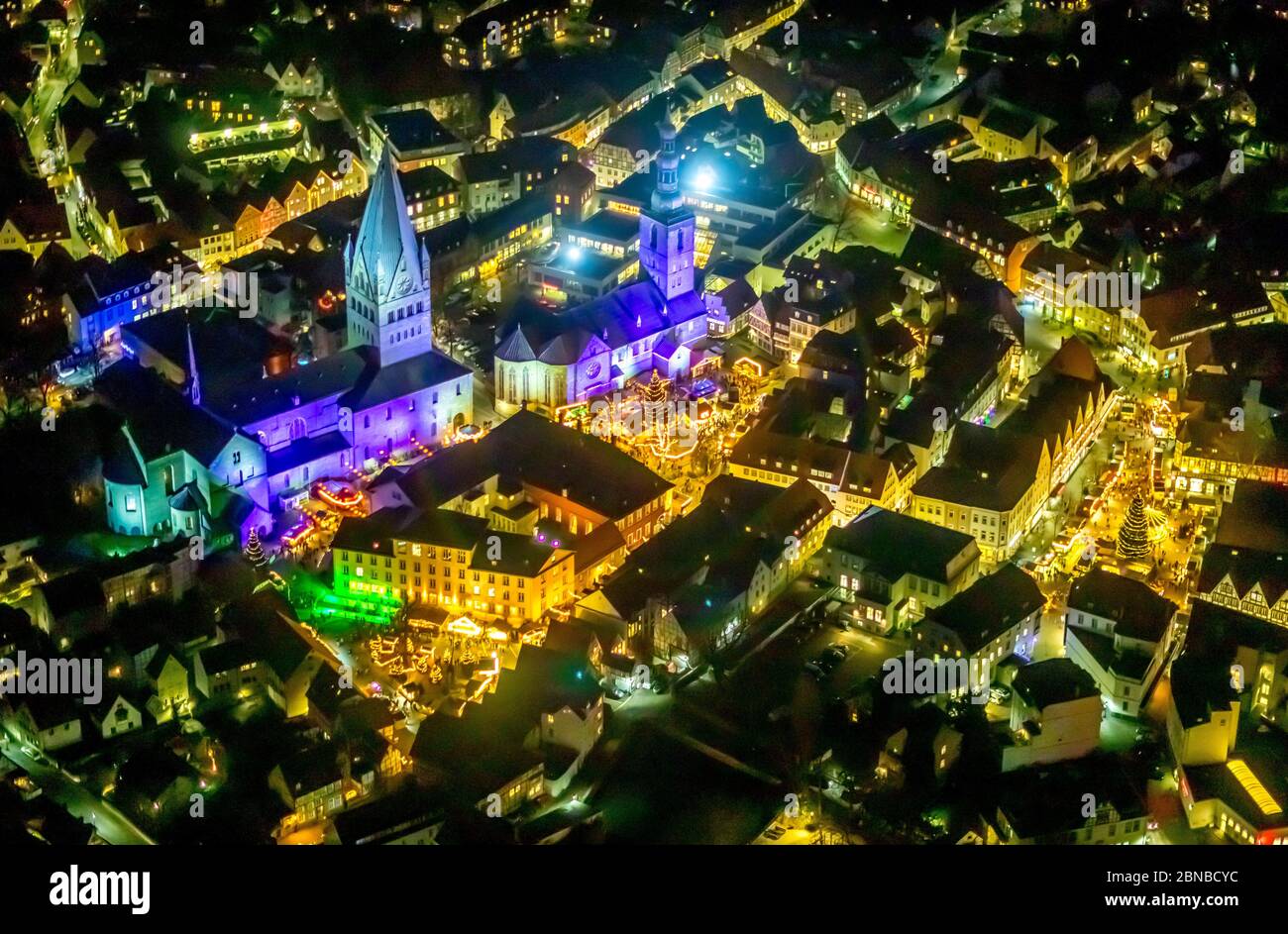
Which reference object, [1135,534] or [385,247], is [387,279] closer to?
Result: [385,247]

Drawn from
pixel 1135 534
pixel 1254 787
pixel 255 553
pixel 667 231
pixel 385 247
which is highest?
pixel 385 247

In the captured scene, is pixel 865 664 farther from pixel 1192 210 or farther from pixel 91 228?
pixel 91 228

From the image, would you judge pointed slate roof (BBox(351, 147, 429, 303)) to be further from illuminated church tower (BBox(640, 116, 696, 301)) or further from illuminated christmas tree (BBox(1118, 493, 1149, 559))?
illuminated christmas tree (BBox(1118, 493, 1149, 559))

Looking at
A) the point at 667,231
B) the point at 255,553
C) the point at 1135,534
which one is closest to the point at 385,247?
the point at 667,231

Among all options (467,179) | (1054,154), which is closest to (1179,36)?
(1054,154)

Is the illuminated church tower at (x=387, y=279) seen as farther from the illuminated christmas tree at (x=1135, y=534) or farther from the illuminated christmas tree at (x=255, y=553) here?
the illuminated christmas tree at (x=1135, y=534)

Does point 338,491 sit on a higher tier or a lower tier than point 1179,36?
lower
